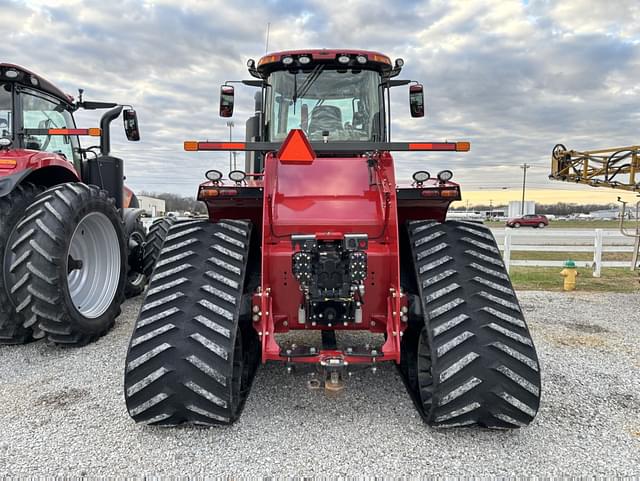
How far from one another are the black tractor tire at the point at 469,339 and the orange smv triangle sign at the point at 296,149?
109cm

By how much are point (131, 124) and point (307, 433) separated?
5.16 m

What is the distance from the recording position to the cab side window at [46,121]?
5758mm

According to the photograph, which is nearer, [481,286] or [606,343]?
[481,286]

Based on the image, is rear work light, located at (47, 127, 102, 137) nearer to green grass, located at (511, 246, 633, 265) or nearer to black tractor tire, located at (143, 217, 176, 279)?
black tractor tire, located at (143, 217, 176, 279)

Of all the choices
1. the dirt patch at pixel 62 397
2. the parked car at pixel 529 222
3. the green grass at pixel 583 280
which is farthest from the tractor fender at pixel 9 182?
the parked car at pixel 529 222

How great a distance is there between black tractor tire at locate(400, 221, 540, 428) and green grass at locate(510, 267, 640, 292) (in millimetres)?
6260

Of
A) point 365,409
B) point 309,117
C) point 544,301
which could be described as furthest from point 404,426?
point 544,301

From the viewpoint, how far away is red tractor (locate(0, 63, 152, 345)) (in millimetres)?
4449

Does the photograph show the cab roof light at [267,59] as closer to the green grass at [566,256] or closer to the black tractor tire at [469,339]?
the black tractor tire at [469,339]

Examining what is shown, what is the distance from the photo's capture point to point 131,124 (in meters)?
6.62

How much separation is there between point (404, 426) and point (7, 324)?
3.87 metres

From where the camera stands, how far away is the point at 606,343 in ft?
18.2

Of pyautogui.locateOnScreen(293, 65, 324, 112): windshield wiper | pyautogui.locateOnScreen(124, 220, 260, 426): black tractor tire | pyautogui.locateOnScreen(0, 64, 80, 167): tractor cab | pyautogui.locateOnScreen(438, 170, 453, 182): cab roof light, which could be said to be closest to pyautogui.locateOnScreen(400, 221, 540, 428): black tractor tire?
pyautogui.locateOnScreen(438, 170, 453, 182): cab roof light

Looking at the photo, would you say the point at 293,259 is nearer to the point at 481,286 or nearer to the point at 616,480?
the point at 481,286
